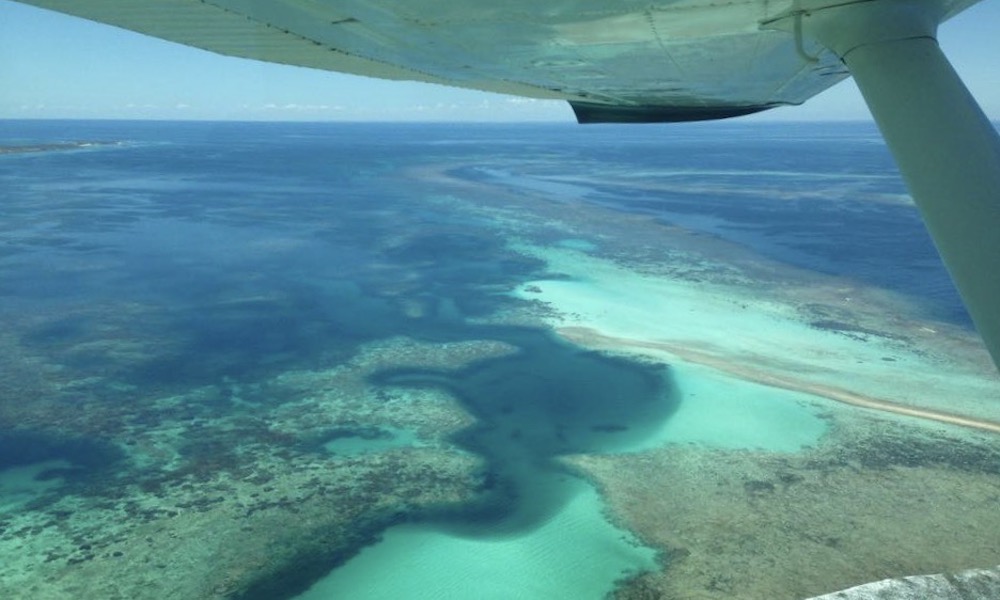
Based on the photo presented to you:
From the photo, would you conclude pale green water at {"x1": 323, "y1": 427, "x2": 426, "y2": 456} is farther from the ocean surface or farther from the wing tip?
the wing tip

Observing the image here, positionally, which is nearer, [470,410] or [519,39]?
[519,39]

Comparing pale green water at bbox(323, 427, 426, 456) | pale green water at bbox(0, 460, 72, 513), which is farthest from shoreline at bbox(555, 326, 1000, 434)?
pale green water at bbox(0, 460, 72, 513)

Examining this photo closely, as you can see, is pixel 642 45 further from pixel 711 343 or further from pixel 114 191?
pixel 114 191

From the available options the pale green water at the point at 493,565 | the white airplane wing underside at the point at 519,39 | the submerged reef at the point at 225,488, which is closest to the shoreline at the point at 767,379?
the submerged reef at the point at 225,488

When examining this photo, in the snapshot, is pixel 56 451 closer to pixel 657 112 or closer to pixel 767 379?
pixel 657 112

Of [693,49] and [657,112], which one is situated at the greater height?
[693,49]

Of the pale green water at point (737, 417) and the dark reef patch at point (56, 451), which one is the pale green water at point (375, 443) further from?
the pale green water at point (737, 417)

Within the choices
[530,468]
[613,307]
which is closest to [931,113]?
[530,468]

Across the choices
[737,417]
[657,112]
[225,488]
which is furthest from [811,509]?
[225,488]
